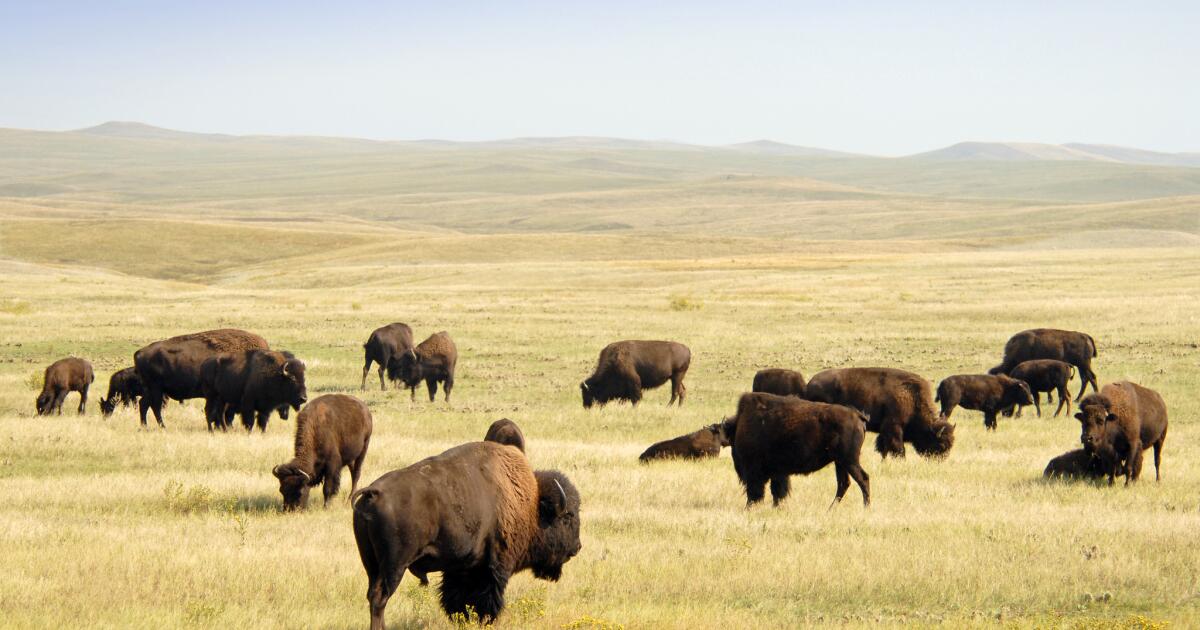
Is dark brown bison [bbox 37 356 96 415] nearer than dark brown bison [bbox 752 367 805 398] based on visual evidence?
No

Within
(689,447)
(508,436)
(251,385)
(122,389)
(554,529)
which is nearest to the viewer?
(554,529)

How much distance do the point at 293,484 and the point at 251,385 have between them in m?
5.52

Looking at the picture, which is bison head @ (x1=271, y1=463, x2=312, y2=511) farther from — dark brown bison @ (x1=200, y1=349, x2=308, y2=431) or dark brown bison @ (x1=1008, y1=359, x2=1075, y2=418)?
dark brown bison @ (x1=1008, y1=359, x2=1075, y2=418)

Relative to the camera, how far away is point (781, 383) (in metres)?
19.6

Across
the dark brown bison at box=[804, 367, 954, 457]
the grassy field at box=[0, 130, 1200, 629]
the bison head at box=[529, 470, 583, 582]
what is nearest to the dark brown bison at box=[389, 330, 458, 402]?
the grassy field at box=[0, 130, 1200, 629]

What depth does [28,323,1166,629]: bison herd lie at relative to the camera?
26.0 feet

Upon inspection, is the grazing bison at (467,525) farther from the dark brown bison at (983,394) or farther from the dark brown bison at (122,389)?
the dark brown bison at (122,389)

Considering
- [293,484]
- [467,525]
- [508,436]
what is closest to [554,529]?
[467,525]

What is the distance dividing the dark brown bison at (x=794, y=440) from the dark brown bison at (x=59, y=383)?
1343 cm

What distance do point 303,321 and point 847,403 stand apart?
2609cm

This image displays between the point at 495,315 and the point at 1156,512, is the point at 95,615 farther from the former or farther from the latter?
the point at 495,315

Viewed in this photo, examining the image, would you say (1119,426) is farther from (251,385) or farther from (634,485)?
(251,385)

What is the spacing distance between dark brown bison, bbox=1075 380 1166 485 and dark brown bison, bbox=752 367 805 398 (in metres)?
5.37

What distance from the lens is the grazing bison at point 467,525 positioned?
7.62 meters
